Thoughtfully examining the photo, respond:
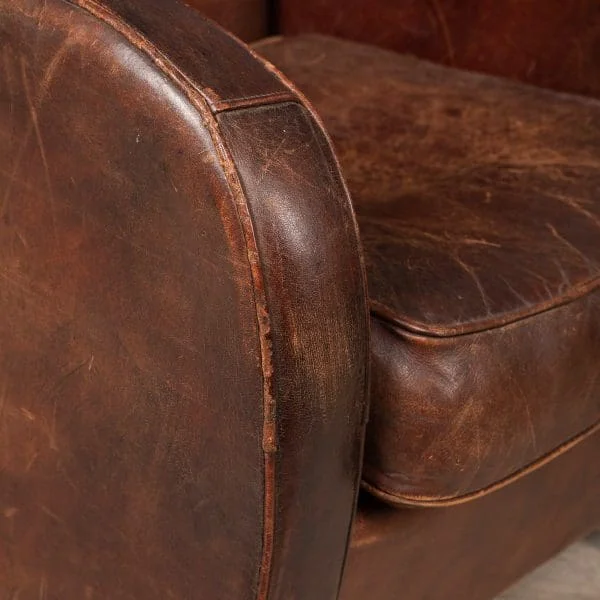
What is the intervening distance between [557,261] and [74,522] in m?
0.43

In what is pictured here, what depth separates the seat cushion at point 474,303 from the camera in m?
0.74

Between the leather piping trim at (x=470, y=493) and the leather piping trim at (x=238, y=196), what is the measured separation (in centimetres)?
13

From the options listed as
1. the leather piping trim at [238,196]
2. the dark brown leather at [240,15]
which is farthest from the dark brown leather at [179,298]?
the dark brown leather at [240,15]

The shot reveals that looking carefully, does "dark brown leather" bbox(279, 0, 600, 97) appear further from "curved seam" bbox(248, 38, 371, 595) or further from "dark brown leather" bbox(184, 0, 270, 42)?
"curved seam" bbox(248, 38, 371, 595)

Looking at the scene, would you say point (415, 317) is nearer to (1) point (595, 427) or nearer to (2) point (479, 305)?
(2) point (479, 305)

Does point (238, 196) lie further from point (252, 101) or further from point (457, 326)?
point (457, 326)

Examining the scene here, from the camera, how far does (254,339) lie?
A: 61 cm

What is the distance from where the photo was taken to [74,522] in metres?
0.82

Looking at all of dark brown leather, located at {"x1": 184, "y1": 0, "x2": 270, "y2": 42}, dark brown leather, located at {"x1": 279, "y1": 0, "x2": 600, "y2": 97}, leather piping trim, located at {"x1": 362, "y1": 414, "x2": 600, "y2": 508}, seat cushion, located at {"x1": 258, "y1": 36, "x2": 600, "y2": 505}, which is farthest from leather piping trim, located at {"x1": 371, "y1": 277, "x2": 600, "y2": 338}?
dark brown leather, located at {"x1": 184, "y1": 0, "x2": 270, "y2": 42}

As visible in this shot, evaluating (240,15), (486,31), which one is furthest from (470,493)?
(240,15)

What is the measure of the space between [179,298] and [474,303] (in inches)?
9.2

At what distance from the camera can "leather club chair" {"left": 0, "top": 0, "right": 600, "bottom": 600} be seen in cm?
61

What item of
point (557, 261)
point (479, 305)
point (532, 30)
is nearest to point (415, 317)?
point (479, 305)

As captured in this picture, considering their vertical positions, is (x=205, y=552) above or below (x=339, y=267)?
below
